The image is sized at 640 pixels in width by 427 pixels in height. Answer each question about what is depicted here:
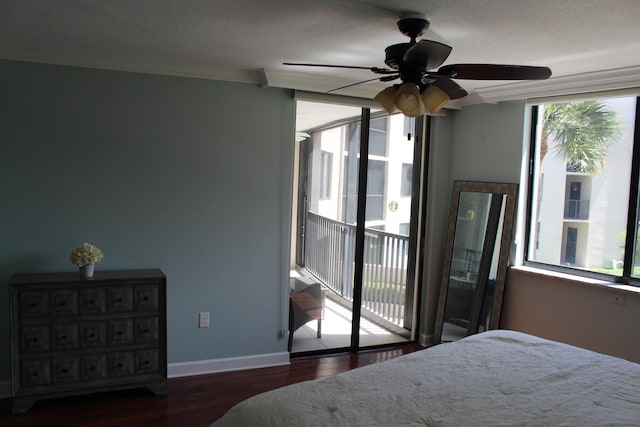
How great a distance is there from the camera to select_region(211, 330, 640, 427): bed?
170cm

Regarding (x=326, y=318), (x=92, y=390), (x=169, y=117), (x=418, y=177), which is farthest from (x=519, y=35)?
(x=92, y=390)

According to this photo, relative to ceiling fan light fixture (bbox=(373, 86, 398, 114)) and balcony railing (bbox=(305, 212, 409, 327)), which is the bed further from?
balcony railing (bbox=(305, 212, 409, 327))

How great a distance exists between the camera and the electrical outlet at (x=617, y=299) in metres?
3.29

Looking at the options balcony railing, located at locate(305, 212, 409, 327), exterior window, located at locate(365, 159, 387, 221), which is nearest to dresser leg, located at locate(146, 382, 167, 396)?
balcony railing, located at locate(305, 212, 409, 327)

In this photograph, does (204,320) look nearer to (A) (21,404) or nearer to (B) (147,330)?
(B) (147,330)

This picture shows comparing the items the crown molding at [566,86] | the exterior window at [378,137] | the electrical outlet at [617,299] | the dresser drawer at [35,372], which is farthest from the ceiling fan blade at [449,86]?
the dresser drawer at [35,372]

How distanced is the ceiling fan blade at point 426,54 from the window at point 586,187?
2083 mm

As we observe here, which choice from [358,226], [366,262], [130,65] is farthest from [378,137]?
[130,65]

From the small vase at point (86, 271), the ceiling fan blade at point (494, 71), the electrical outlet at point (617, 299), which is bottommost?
the electrical outlet at point (617, 299)

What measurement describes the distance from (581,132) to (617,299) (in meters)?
1.25

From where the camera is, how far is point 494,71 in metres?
2.24

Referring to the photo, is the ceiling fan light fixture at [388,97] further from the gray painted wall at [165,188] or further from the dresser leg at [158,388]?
the dresser leg at [158,388]

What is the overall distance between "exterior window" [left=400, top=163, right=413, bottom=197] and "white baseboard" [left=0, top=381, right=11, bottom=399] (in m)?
3.34

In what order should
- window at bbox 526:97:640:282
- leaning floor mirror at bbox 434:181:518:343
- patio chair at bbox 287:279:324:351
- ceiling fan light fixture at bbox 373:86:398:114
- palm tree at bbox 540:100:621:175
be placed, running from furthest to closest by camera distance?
Result: patio chair at bbox 287:279:324:351
leaning floor mirror at bbox 434:181:518:343
palm tree at bbox 540:100:621:175
window at bbox 526:97:640:282
ceiling fan light fixture at bbox 373:86:398:114
